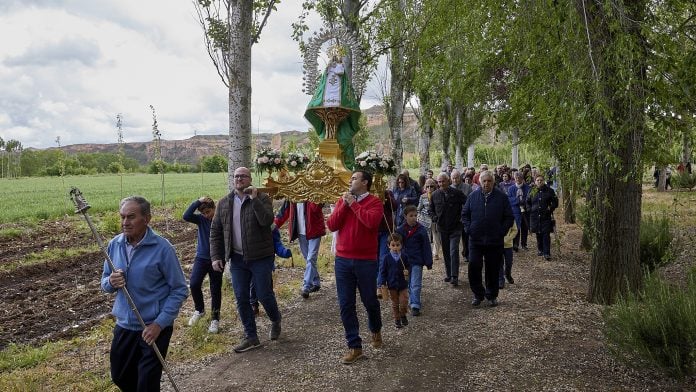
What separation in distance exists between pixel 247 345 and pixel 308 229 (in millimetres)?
2619

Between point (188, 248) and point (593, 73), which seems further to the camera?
point (188, 248)

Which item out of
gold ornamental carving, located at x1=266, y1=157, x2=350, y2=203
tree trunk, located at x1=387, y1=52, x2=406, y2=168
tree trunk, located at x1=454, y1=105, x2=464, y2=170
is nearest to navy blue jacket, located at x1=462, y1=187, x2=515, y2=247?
gold ornamental carving, located at x1=266, y1=157, x2=350, y2=203

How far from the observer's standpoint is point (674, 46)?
457cm

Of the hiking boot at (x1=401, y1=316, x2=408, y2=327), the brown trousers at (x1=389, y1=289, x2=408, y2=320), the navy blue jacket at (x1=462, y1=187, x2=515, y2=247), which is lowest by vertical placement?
the hiking boot at (x1=401, y1=316, x2=408, y2=327)

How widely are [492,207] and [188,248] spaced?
988cm

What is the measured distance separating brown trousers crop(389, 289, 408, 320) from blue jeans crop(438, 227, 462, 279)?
2309 millimetres

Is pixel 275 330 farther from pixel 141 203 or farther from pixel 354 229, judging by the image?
pixel 141 203

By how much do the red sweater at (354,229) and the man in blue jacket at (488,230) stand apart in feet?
7.59

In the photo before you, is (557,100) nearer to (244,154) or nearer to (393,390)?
(393,390)

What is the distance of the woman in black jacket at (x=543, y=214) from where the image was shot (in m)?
10.7

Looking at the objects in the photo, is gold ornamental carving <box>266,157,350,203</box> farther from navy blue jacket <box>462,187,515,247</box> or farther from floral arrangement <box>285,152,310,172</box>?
navy blue jacket <box>462,187,515,247</box>

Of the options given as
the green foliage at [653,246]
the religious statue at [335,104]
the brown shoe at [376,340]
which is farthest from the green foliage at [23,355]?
the green foliage at [653,246]

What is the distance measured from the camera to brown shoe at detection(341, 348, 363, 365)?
5363 mm

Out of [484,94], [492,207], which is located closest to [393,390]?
[492,207]
